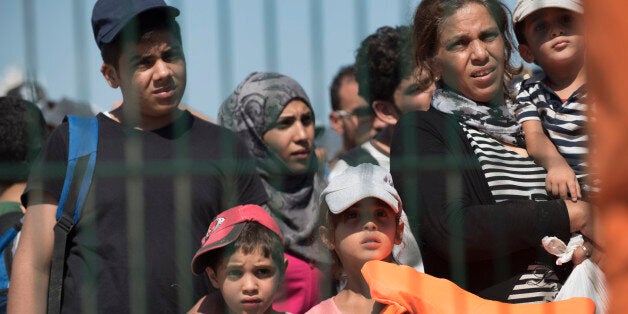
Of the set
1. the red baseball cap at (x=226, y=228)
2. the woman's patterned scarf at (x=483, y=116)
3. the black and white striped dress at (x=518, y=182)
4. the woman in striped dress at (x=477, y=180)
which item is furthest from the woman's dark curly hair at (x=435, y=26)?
the red baseball cap at (x=226, y=228)

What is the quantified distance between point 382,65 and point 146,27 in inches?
37.5

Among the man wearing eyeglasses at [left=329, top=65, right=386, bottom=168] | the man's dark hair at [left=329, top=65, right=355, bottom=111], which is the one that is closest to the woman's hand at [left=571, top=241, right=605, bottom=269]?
the man wearing eyeglasses at [left=329, top=65, right=386, bottom=168]

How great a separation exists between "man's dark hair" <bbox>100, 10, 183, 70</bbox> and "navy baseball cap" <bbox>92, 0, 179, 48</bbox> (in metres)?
0.01

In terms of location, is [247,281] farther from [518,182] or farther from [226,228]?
[518,182]

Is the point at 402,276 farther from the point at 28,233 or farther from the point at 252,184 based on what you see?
the point at 28,233

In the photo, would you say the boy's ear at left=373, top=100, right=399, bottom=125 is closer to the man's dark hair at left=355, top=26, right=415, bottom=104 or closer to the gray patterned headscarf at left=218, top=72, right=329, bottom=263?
the man's dark hair at left=355, top=26, right=415, bottom=104

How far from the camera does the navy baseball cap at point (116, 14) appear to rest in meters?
2.98

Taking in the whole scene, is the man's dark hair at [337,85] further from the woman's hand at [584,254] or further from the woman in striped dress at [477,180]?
the woman's hand at [584,254]

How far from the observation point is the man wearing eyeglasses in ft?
13.5

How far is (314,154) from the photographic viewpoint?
362 centimetres

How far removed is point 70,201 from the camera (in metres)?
2.83

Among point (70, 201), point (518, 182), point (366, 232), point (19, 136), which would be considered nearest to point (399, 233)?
point (366, 232)

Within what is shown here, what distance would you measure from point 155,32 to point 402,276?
96 centimetres

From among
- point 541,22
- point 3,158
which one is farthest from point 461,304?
point 3,158
